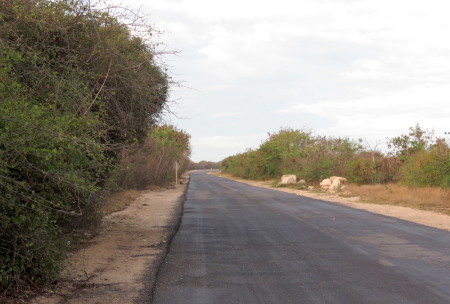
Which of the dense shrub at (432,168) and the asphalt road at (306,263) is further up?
the dense shrub at (432,168)

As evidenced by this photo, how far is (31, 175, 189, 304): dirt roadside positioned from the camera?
6.89 m

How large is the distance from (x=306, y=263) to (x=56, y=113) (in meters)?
4.94

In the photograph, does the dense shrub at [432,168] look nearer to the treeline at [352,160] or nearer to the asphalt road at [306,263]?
the treeline at [352,160]

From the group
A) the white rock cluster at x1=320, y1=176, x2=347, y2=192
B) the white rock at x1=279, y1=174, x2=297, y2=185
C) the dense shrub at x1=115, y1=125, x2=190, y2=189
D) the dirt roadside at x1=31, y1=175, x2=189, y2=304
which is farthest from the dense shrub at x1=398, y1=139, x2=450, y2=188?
the white rock at x1=279, y1=174, x2=297, y2=185

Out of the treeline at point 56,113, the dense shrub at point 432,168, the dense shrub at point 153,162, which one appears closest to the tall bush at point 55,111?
the treeline at point 56,113

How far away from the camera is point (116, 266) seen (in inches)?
360

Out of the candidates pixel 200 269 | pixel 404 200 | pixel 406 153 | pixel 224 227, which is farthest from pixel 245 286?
pixel 406 153

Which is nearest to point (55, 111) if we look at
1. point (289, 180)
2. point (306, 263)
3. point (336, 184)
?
point (306, 263)

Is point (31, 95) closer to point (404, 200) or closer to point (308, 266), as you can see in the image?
point (308, 266)

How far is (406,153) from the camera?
37688mm

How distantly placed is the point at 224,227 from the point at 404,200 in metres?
13.4

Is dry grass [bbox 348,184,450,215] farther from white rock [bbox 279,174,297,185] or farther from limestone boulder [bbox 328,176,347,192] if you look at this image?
white rock [bbox 279,174,297,185]

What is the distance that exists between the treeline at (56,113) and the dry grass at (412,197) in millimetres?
13937

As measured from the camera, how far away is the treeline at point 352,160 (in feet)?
91.0
